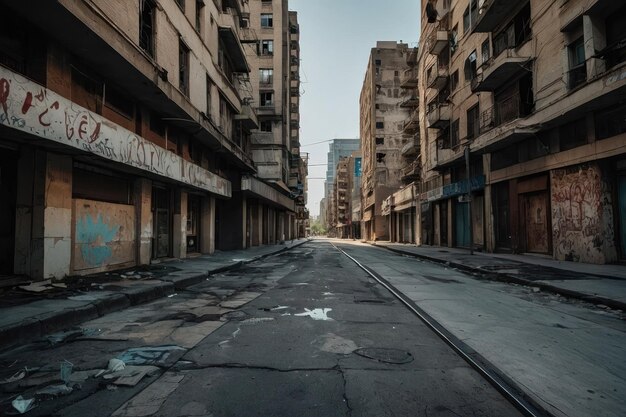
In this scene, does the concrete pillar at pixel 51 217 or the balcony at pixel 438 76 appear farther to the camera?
the balcony at pixel 438 76

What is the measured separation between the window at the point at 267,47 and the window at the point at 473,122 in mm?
25043

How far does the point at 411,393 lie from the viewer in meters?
3.38

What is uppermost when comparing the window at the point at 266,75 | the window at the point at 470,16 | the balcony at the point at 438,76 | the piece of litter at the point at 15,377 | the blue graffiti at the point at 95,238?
the window at the point at 266,75

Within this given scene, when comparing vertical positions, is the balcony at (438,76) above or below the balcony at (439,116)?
above

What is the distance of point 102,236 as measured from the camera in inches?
447

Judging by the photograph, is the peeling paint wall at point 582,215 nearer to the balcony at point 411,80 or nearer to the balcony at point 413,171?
the balcony at point 413,171

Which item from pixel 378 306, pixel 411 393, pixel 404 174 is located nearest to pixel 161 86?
pixel 378 306

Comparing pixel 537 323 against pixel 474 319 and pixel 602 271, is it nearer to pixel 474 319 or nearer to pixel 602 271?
pixel 474 319

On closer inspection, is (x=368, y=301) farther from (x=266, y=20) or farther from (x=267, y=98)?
(x=266, y=20)

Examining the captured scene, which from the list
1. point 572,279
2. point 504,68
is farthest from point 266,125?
point 572,279

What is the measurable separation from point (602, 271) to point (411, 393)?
37.2 ft

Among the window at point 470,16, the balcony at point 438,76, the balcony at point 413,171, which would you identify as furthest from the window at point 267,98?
the window at point 470,16

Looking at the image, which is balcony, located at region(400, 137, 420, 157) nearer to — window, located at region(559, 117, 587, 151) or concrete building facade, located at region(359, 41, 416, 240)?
concrete building facade, located at region(359, 41, 416, 240)

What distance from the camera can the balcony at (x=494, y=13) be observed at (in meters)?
19.7
